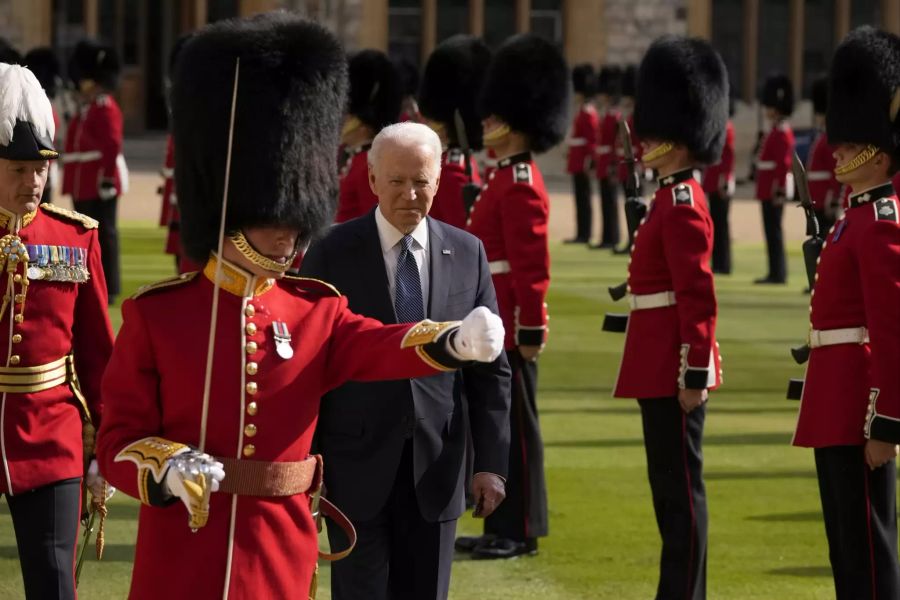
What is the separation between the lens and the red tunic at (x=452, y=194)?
7.46 m

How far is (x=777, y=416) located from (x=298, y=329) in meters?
5.95

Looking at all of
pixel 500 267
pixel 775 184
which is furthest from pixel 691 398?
pixel 775 184

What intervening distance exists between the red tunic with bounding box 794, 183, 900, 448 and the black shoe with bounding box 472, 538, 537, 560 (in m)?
1.54

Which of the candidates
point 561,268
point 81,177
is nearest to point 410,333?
point 81,177

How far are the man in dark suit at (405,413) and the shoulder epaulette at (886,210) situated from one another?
0.98 metres

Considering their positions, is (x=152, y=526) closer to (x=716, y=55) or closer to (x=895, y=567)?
(x=895, y=567)

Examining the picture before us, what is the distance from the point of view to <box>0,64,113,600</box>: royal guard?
4270mm

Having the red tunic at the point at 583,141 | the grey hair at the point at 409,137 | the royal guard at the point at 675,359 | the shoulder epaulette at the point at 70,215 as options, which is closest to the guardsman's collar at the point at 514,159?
the royal guard at the point at 675,359

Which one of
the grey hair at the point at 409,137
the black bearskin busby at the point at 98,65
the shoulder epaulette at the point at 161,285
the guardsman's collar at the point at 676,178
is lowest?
the shoulder epaulette at the point at 161,285

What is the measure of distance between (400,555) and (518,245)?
2003 mm

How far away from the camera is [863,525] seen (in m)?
4.80

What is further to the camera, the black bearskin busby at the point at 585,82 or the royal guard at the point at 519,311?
the black bearskin busby at the point at 585,82

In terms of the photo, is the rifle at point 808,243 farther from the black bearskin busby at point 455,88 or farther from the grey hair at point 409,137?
the black bearskin busby at point 455,88

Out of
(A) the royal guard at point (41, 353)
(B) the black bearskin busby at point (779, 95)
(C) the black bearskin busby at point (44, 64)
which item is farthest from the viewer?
(B) the black bearskin busby at point (779, 95)
